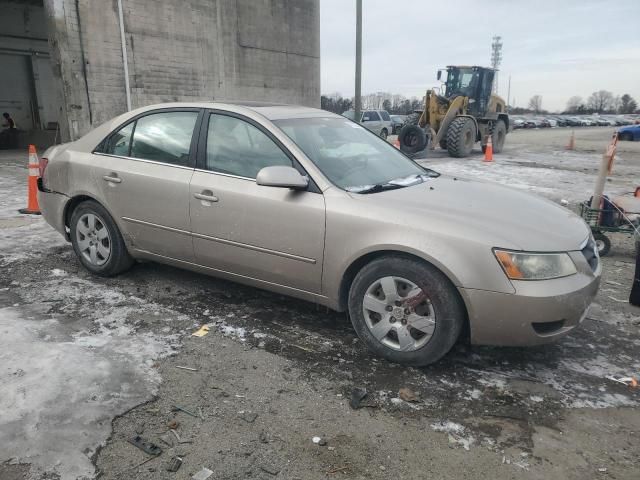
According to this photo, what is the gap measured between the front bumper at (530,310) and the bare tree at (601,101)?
390 feet

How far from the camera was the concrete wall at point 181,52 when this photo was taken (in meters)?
12.9

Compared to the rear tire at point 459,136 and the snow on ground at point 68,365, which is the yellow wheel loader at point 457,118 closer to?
the rear tire at point 459,136

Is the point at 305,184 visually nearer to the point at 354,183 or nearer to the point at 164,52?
the point at 354,183

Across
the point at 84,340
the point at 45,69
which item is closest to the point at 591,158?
the point at 84,340

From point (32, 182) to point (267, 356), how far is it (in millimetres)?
5730

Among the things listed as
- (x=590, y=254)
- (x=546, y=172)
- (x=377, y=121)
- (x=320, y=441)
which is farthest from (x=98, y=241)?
(x=377, y=121)

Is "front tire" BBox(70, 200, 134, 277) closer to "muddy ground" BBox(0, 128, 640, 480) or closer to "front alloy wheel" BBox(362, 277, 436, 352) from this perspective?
"muddy ground" BBox(0, 128, 640, 480)

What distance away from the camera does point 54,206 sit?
15.7 feet

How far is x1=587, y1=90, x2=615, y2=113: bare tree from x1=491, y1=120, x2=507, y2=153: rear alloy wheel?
332ft

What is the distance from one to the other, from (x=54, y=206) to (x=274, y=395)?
3.19 m

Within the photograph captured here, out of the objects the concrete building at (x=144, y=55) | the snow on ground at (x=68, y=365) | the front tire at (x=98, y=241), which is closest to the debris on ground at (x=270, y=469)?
the snow on ground at (x=68, y=365)

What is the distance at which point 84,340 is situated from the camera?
3461 mm

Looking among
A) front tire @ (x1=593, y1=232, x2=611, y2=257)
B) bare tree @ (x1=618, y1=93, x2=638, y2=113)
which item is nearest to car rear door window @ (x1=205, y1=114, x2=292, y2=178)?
front tire @ (x1=593, y1=232, x2=611, y2=257)

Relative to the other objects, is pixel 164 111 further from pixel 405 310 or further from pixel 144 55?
pixel 144 55
